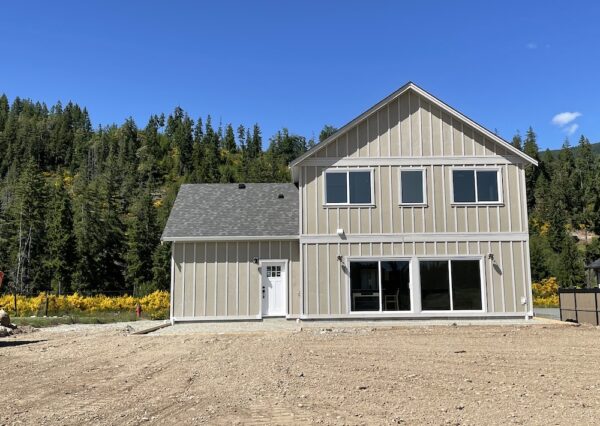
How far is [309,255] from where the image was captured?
1622 centimetres

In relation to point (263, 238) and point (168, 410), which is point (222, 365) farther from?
point (263, 238)

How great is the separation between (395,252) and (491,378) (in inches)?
354

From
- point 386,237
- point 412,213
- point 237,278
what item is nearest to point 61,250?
point 237,278

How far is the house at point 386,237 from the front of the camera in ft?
52.9

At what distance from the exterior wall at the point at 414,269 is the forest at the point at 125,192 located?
1632 cm

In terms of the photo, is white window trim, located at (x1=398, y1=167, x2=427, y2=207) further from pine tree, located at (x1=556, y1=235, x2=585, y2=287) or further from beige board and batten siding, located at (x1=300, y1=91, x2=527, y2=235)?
pine tree, located at (x1=556, y1=235, x2=585, y2=287)

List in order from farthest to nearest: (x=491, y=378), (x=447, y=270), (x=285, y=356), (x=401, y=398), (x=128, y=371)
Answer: (x=447, y=270), (x=285, y=356), (x=128, y=371), (x=491, y=378), (x=401, y=398)

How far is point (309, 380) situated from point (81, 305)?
1882cm

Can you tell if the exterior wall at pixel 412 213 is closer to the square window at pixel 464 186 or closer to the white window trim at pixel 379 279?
the white window trim at pixel 379 279

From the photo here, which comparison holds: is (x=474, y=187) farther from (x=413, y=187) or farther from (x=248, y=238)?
(x=248, y=238)

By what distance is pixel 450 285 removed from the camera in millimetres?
16125

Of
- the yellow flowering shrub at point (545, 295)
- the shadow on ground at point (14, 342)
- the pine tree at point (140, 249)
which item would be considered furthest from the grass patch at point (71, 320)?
the yellow flowering shrub at point (545, 295)

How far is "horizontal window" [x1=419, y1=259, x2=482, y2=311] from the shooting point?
16.1 m

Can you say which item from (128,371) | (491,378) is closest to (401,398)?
(491,378)
